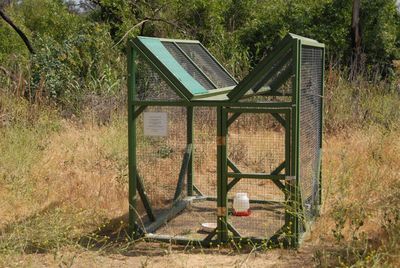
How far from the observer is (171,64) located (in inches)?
221

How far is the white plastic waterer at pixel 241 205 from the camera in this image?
6160 millimetres

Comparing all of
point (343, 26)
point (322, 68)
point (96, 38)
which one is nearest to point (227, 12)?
point (343, 26)

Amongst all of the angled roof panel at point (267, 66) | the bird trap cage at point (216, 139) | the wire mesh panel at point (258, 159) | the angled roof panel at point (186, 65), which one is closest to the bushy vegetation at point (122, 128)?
the bird trap cage at point (216, 139)

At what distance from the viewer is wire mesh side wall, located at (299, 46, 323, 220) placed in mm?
5574

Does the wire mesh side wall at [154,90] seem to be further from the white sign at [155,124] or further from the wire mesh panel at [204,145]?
the wire mesh panel at [204,145]

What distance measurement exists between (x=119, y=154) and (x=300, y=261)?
3.61 metres

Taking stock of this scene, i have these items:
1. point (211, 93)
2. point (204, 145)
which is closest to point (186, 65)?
point (211, 93)

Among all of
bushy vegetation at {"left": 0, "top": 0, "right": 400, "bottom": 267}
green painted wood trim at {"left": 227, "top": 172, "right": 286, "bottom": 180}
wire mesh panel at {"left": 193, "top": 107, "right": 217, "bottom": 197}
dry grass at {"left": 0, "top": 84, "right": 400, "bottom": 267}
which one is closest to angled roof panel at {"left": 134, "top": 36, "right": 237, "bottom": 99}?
wire mesh panel at {"left": 193, "top": 107, "right": 217, "bottom": 197}

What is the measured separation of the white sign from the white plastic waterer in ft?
3.56

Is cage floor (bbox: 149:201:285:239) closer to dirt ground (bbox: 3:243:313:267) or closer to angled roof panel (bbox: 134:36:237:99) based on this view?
dirt ground (bbox: 3:243:313:267)

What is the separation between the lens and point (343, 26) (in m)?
14.6

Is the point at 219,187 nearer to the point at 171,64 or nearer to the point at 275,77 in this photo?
the point at 171,64

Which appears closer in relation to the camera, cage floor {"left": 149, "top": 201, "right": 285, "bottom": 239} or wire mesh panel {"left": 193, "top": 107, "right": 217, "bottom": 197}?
cage floor {"left": 149, "top": 201, "right": 285, "bottom": 239}

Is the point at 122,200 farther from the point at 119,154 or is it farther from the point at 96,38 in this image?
the point at 96,38
